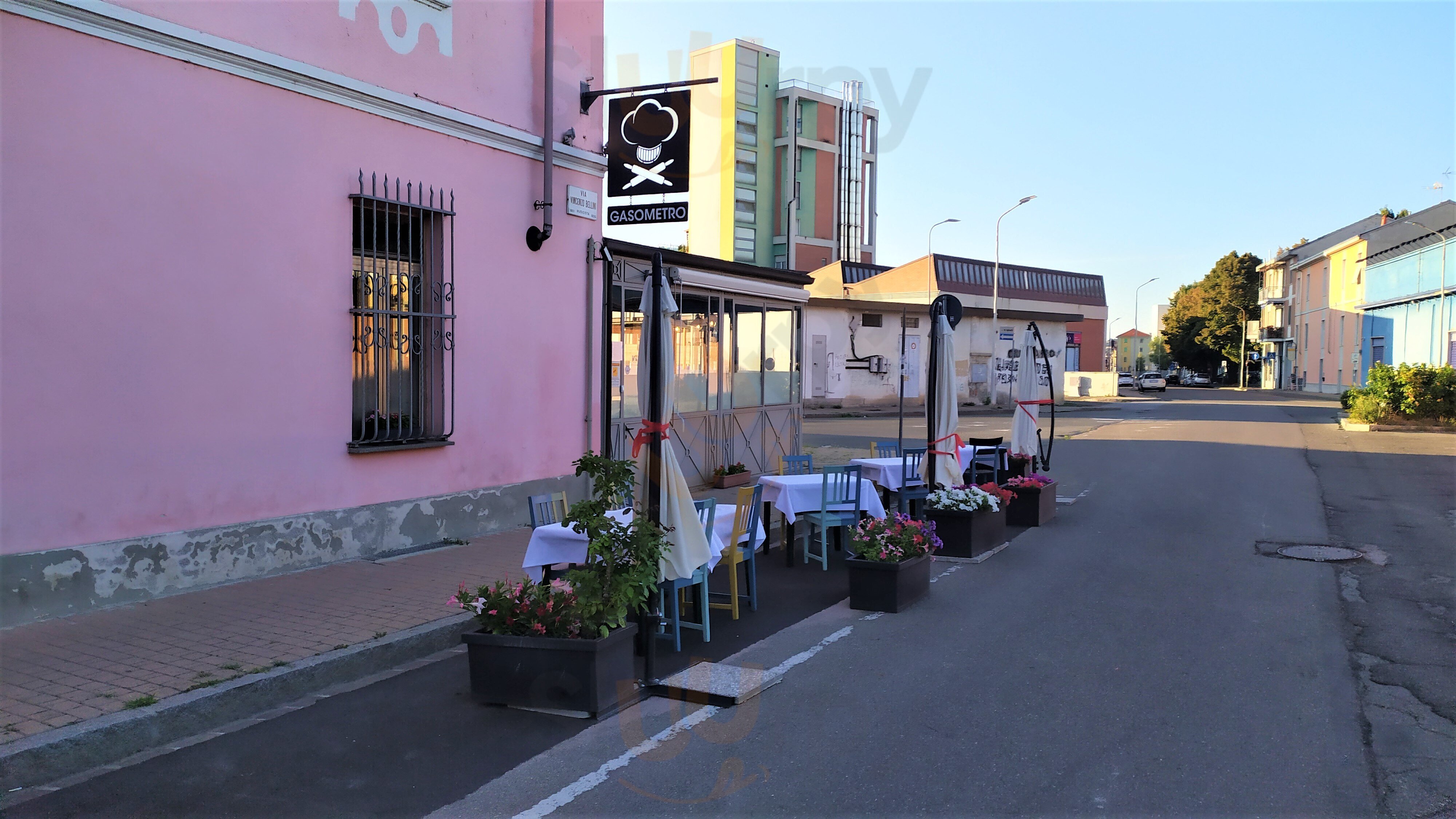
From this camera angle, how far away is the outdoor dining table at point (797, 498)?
9188 millimetres

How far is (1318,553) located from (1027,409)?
403 centimetres

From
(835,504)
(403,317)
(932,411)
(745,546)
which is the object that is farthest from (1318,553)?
(403,317)

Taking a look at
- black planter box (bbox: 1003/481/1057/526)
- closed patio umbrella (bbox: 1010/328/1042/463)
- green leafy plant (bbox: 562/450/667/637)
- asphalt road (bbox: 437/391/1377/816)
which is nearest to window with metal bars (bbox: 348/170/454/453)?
green leafy plant (bbox: 562/450/667/637)

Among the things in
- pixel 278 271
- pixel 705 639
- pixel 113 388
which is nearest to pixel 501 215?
pixel 278 271

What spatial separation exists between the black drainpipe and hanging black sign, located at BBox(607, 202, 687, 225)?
43.9 inches

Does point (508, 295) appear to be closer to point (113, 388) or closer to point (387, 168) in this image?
point (387, 168)

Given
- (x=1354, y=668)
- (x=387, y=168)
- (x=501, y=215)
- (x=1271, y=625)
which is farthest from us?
(x=501, y=215)

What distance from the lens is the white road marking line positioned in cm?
398

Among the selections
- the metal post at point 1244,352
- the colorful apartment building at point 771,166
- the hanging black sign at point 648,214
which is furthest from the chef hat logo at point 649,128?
the metal post at point 1244,352

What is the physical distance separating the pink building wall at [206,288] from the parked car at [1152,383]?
61959mm

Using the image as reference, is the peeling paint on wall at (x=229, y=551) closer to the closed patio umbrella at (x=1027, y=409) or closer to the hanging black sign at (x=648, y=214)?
the hanging black sign at (x=648, y=214)

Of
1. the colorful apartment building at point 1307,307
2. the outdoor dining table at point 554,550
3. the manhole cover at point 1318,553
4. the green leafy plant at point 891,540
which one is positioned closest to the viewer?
the outdoor dining table at point 554,550

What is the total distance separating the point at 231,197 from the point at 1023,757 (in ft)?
22.4

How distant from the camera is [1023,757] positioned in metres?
4.46
